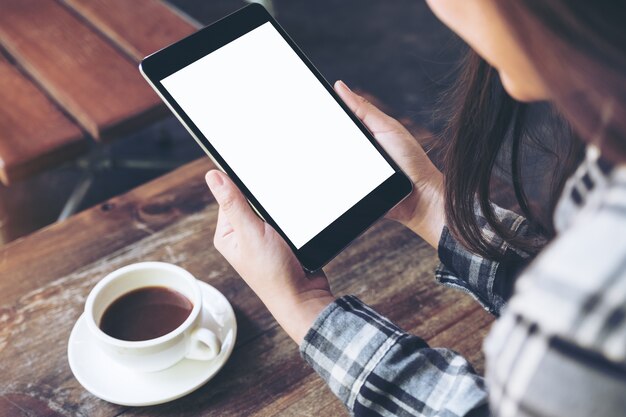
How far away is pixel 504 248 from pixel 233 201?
31 cm

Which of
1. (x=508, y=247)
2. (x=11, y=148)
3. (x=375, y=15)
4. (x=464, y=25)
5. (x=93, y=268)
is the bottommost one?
(x=375, y=15)

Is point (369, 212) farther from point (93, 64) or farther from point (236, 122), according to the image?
point (93, 64)

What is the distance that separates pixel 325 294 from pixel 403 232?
0.20 metres

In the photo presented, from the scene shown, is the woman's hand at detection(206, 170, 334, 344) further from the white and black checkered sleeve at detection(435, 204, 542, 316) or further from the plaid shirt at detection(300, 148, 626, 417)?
the plaid shirt at detection(300, 148, 626, 417)

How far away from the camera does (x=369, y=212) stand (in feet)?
2.60

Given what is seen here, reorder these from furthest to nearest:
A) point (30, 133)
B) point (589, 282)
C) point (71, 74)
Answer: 1. point (71, 74)
2. point (30, 133)
3. point (589, 282)

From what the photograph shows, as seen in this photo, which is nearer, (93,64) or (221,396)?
(221,396)

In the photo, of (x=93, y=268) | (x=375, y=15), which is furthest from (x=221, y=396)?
(x=375, y=15)

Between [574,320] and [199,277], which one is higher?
[574,320]

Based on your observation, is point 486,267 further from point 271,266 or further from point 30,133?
point 30,133

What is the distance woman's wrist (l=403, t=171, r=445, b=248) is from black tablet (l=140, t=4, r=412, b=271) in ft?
0.14

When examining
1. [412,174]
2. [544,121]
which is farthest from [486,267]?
[544,121]

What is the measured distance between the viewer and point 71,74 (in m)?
1.36

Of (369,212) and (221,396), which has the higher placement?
(369,212)
